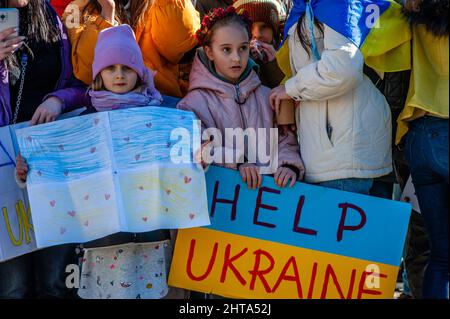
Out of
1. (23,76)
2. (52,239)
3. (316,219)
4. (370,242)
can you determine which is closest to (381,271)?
(370,242)

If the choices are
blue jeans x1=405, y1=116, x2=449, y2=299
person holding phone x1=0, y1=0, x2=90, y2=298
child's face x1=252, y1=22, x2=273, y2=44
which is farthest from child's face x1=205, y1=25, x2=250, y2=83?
blue jeans x1=405, y1=116, x2=449, y2=299

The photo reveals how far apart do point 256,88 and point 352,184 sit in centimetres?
75

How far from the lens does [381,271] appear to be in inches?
156

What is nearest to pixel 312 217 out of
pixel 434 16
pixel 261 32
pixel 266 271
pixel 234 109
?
pixel 266 271

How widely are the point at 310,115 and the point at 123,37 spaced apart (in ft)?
3.48

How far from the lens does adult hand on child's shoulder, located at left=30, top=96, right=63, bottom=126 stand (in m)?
4.04

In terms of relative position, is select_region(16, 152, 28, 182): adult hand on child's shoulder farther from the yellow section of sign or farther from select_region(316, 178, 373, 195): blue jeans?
select_region(316, 178, 373, 195): blue jeans

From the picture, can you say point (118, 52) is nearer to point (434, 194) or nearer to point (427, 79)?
point (427, 79)

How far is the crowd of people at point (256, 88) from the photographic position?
12.3 feet

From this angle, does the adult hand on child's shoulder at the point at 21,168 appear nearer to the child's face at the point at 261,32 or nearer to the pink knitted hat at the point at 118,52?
the pink knitted hat at the point at 118,52

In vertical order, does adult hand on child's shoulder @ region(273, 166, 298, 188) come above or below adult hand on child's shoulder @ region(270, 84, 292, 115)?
below

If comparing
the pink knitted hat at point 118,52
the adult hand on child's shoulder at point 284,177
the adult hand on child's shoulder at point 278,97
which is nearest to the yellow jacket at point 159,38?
the pink knitted hat at point 118,52

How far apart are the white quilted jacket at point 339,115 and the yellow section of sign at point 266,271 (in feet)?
1.50
